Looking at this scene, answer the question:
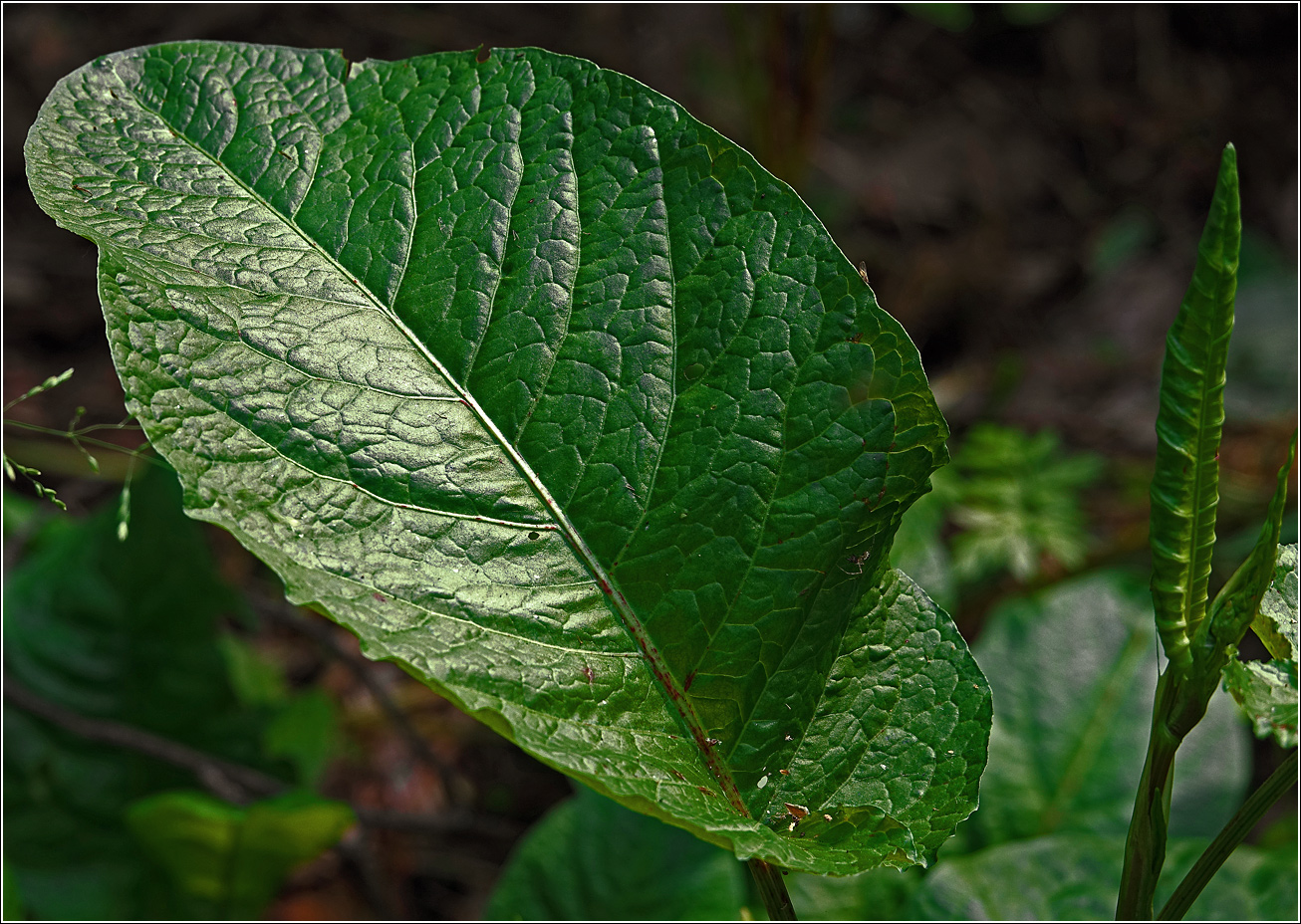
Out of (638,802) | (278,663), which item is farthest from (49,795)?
(638,802)

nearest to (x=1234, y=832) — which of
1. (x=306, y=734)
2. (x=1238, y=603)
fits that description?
(x=1238, y=603)

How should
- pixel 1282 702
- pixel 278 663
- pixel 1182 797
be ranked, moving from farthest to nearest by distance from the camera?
1. pixel 278 663
2. pixel 1182 797
3. pixel 1282 702

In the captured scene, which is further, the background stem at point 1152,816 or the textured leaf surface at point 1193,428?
the background stem at point 1152,816

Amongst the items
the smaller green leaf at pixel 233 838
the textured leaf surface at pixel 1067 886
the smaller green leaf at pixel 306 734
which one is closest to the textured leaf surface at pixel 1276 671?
the textured leaf surface at pixel 1067 886

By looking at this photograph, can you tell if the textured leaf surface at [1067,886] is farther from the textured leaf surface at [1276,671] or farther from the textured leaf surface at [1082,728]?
the textured leaf surface at [1276,671]

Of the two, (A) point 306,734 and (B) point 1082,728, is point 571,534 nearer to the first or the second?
(B) point 1082,728

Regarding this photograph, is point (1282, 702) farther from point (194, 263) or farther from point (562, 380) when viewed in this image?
point (194, 263)
